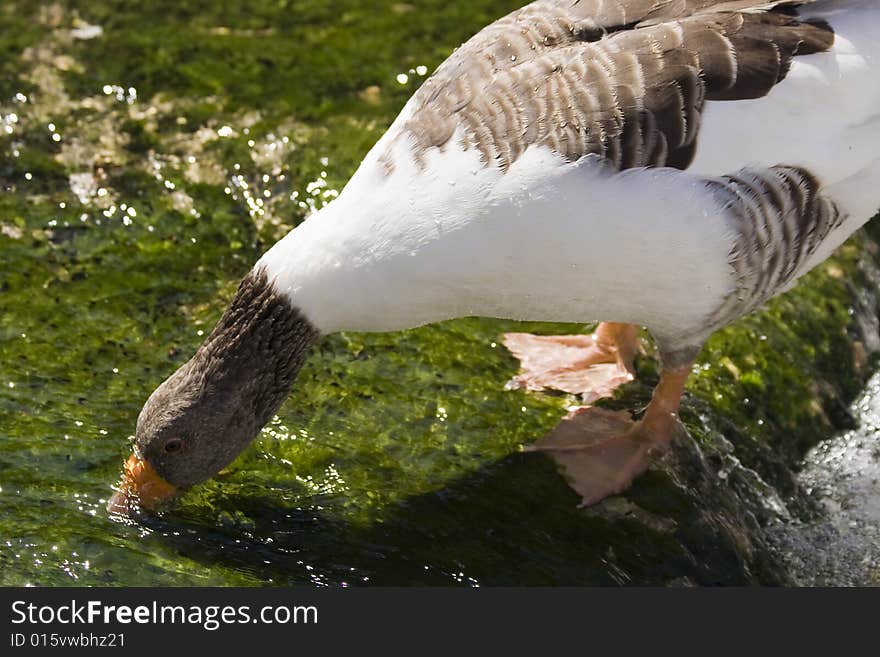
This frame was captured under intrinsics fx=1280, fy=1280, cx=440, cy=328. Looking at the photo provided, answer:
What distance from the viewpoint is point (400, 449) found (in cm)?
535

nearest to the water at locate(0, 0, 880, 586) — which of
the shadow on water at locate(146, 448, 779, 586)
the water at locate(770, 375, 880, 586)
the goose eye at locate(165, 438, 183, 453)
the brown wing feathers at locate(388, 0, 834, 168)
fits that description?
the shadow on water at locate(146, 448, 779, 586)

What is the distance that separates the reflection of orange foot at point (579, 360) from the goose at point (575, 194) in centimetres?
75

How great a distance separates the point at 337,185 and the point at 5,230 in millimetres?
1718

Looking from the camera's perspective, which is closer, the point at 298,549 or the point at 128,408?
the point at 298,549

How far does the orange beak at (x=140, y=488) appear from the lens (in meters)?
4.85

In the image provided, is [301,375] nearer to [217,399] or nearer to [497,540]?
[217,399]

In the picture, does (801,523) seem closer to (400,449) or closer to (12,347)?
(400,449)

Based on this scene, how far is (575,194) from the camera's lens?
4.62 m

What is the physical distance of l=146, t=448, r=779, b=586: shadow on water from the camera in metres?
4.73

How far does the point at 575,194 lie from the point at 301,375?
5.79 ft

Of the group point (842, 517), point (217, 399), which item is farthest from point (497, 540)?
point (842, 517)

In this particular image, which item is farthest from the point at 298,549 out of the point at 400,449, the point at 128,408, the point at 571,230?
the point at 571,230

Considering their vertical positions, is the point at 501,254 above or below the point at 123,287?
above

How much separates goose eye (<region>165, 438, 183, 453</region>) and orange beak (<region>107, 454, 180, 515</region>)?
0.10 metres
